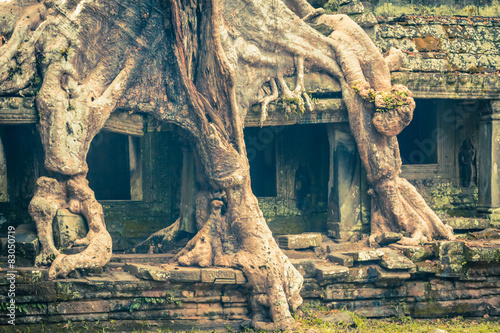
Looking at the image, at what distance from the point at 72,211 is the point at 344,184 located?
4.38 metres

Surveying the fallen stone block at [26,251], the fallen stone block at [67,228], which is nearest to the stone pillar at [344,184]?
the fallen stone block at [67,228]

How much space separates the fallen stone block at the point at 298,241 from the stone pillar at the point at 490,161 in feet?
10.6

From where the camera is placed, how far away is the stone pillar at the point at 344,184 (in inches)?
450

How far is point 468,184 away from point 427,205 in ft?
5.07

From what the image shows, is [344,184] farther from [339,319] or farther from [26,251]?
[26,251]

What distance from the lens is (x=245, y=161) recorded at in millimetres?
10156

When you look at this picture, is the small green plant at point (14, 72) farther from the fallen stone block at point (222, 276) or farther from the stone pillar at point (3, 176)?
the fallen stone block at point (222, 276)

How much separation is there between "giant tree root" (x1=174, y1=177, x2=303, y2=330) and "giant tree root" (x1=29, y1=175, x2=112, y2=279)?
1.14 metres

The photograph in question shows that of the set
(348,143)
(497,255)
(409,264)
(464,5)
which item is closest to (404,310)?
(409,264)

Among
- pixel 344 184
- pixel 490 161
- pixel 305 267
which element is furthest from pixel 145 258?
pixel 490 161

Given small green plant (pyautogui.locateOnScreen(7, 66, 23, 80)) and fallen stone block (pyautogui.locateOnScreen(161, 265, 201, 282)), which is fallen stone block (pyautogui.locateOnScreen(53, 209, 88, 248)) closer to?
fallen stone block (pyautogui.locateOnScreen(161, 265, 201, 282))

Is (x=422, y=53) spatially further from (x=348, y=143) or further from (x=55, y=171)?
(x=55, y=171)

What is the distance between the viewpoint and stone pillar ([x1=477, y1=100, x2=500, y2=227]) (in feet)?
39.2

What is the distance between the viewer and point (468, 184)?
495 inches
